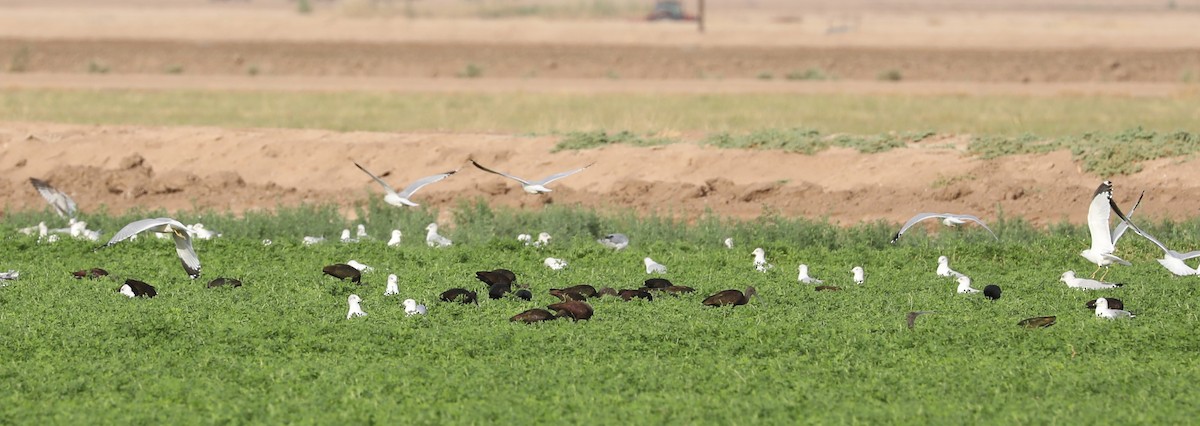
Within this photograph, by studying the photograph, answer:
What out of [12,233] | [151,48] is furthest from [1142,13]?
[12,233]

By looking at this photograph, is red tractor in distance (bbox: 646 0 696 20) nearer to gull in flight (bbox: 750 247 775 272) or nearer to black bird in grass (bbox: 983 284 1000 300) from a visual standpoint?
gull in flight (bbox: 750 247 775 272)

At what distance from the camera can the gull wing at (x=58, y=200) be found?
16994mm

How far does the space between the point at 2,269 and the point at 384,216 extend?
16.3ft

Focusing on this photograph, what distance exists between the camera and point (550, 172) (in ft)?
68.1

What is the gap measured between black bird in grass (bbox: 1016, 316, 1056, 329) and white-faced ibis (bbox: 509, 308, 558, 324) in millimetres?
3165

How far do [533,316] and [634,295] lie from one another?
48.3 inches

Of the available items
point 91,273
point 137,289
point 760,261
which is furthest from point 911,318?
point 91,273

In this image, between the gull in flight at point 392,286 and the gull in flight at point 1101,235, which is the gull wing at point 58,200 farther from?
the gull in flight at point 1101,235

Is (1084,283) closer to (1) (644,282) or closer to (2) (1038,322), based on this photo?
(2) (1038,322)

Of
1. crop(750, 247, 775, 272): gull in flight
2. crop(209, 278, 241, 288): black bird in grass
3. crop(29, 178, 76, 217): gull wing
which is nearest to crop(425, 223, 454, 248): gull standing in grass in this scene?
crop(209, 278, 241, 288): black bird in grass

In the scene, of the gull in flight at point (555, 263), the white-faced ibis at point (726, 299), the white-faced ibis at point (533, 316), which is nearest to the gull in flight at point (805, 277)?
the white-faced ibis at point (726, 299)

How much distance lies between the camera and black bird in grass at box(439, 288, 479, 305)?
11.1 metres

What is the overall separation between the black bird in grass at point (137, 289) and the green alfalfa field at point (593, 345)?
0.39ft

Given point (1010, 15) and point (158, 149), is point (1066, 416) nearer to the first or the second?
point (158, 149)
